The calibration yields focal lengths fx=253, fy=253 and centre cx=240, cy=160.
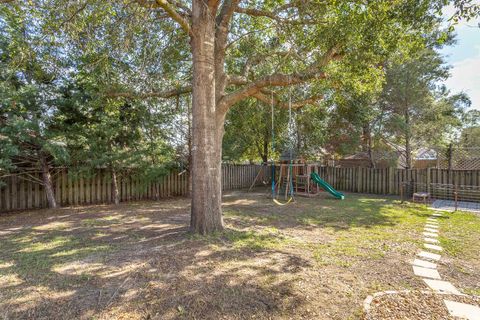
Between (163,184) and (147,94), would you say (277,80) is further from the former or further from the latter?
(163,184)

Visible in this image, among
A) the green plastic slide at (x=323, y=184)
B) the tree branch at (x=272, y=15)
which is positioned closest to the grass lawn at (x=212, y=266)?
the green plastic slide at (x=323, y=184)

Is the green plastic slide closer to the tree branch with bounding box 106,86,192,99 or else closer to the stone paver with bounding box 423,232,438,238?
the stone paver with bounding box 423,232,438,238

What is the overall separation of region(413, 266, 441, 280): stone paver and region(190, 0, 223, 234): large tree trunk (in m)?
2.94

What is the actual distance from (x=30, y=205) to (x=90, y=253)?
18.1 ft

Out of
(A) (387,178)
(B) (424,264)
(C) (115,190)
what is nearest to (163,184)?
(C) (115,190)

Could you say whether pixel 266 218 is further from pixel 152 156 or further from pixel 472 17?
pixel 472 17

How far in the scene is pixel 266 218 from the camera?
621 centimetres

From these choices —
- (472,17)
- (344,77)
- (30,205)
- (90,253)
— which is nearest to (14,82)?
(30,205)

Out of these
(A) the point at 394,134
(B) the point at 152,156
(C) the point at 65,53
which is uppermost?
(C) the point at 65,53

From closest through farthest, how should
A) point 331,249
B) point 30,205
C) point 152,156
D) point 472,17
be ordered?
point 472,17 → point 331,249 → point 30,205 → point 152,156

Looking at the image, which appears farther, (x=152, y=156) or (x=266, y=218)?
(x=152, y=156)

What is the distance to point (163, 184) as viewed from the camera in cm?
990

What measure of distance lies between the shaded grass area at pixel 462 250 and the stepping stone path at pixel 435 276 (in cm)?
10

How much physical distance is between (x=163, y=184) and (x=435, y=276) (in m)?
8.69
